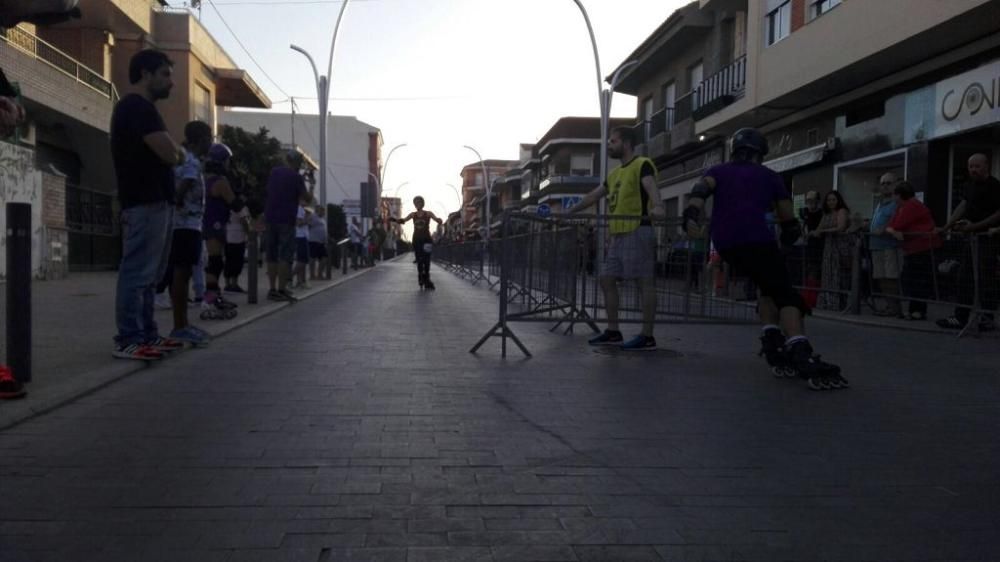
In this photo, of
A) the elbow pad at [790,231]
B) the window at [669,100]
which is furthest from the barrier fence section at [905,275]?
the window at [669,100]

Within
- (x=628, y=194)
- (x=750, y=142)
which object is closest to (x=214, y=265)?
(x=628, y=194)

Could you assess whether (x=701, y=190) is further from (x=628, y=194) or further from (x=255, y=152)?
(x=255, y=152)

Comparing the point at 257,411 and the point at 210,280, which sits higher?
the point at 210,280

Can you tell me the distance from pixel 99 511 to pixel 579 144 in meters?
57.9

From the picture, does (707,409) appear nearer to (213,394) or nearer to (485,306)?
(213,394)

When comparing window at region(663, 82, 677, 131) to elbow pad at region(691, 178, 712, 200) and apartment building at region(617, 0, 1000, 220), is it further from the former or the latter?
elbow pad at region(691, 178, 712, 200)

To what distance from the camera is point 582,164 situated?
198ft

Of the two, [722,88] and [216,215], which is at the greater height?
[722,88]

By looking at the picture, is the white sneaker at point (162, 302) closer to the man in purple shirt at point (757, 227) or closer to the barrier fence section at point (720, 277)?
the barrier fence section at point (720, 277)

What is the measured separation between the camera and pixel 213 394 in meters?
5.20

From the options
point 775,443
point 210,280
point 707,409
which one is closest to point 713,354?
point 707,409

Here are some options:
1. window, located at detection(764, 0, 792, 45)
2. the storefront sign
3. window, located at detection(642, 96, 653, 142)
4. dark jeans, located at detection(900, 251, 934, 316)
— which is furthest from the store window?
window, located at detection(642, 96, 653, 142)

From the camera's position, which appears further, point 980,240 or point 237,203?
point 980,240

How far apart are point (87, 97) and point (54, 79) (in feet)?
6.65
